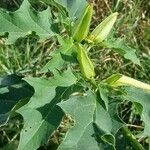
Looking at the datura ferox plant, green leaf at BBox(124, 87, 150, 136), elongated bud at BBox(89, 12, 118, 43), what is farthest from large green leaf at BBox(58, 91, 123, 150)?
elongated bud at BBox(89, 12, 118, 43)

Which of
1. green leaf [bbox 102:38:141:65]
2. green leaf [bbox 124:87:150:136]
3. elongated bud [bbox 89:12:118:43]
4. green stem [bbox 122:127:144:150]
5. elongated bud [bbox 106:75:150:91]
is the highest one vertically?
elongated bud [bbox 89:12:118:43]

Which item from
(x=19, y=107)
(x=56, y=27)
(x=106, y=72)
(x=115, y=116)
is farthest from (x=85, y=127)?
(x=106, y=72)

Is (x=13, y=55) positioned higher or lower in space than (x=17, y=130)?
higher

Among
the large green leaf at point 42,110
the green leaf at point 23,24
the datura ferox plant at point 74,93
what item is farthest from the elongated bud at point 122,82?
the green leaf at point 23,24

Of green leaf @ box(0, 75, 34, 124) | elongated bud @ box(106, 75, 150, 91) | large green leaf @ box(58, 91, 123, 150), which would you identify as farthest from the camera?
green leaf @ box(0, 75, 34, 124)

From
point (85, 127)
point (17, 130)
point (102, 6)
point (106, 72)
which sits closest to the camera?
point (85, 127)

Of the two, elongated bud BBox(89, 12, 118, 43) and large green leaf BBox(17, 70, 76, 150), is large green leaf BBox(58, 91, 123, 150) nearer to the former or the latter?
large green leaf BBox(17, 70, 76, 150)

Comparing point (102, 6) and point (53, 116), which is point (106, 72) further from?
point (53, 116)

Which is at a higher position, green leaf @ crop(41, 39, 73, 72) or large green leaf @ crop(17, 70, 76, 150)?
green leaf @ crop(41, 39, 73, 72)
